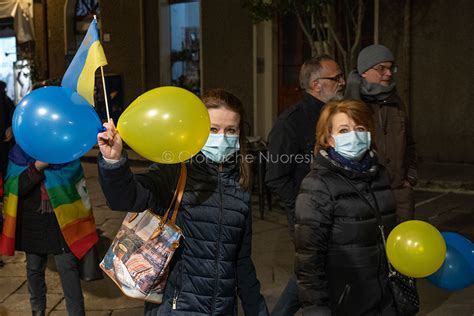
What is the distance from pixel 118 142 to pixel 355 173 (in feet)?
3.52

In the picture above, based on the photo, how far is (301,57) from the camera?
12.6 metres

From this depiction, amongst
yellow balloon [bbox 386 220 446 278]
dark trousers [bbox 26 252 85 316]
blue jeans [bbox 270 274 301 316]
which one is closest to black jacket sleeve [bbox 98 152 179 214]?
yellow balloon [bbox 386 220 446 278]

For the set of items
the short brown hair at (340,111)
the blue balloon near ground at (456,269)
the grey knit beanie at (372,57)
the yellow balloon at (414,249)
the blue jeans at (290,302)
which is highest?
the grey knit beanie at (372,57)

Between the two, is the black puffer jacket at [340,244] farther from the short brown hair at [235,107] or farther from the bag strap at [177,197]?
the bag strap at [177,197]

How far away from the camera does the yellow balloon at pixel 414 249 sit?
276 centimetres

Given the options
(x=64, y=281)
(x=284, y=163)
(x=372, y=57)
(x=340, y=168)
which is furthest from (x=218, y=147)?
(x=64, y=281)

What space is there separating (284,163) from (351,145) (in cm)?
105

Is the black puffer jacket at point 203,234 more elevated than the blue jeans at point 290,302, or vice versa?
the black puffer jacket at point 203,234

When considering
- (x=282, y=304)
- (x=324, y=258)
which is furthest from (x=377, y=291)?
(x=282, y=304)

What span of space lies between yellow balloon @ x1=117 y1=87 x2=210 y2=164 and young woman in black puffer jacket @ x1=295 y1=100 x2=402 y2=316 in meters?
0.64

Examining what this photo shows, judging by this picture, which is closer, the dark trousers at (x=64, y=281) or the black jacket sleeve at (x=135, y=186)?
the black jacket sleeve at (x=135, y=186)

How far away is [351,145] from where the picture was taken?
2947mm

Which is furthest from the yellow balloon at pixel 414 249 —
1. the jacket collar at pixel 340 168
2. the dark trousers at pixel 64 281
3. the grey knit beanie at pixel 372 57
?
the dark trousers at pixel 64 281

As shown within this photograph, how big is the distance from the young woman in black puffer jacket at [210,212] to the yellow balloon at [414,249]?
63 centimetres
